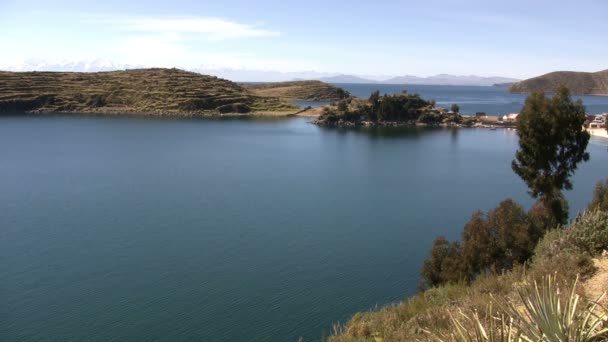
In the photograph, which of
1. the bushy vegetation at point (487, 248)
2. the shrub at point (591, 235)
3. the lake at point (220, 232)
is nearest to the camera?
the shrub at point (591, 235)

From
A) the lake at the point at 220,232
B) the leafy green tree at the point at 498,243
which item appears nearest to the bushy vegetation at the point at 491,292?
the leafy green tree at the point at 498,243

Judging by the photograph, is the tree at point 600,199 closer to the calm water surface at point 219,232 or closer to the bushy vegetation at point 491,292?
the bushy vegetation at point 491,292

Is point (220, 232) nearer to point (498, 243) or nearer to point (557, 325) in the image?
point (498, 243)

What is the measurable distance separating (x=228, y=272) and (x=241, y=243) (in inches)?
181

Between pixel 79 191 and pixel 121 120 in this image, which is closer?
pixel 79 191

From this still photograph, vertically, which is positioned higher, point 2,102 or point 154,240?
point 2,102

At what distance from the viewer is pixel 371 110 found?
119 meters

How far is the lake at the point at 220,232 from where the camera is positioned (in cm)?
2202

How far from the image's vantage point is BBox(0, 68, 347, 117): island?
441ft

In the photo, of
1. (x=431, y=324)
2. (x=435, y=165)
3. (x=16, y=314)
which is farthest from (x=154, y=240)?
(x=435, y=165)

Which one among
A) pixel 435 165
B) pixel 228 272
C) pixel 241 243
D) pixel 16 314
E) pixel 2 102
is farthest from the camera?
pixel 2 102

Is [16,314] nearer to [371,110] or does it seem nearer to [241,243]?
[241,243]

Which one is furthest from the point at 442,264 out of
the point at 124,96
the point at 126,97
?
the point at 124,96

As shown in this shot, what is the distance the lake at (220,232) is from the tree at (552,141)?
7814 mm
